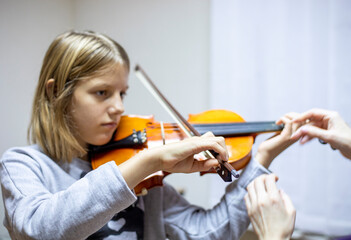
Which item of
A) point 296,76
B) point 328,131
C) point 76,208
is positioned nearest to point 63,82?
point 76,208

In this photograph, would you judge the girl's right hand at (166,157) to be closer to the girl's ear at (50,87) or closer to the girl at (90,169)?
the girl at (90,169)

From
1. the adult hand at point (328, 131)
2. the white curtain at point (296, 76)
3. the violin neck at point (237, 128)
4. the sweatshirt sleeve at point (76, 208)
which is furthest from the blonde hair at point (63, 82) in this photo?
the white curtain at point (296, 76)

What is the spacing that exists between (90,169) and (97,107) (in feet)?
0.53

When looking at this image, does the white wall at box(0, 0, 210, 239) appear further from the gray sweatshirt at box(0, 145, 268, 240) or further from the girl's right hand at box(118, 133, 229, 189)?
the girl's right hand at box(118, 133, 229, 189)

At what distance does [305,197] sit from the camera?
43.5 inches

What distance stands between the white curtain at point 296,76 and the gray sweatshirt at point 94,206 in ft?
1.70

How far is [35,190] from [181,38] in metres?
1.04

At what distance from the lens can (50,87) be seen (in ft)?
2.26

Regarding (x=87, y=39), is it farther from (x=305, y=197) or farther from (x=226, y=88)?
(x=305, y=197)

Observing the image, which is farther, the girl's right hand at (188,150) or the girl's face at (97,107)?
the girl's face at (97,107)

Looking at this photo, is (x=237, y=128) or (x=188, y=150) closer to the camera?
(x=188, y=150)

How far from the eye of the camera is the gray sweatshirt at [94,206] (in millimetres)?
462

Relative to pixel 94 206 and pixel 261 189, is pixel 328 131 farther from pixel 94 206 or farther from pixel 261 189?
pixel 94 206

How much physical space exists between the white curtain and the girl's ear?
2.42ft
